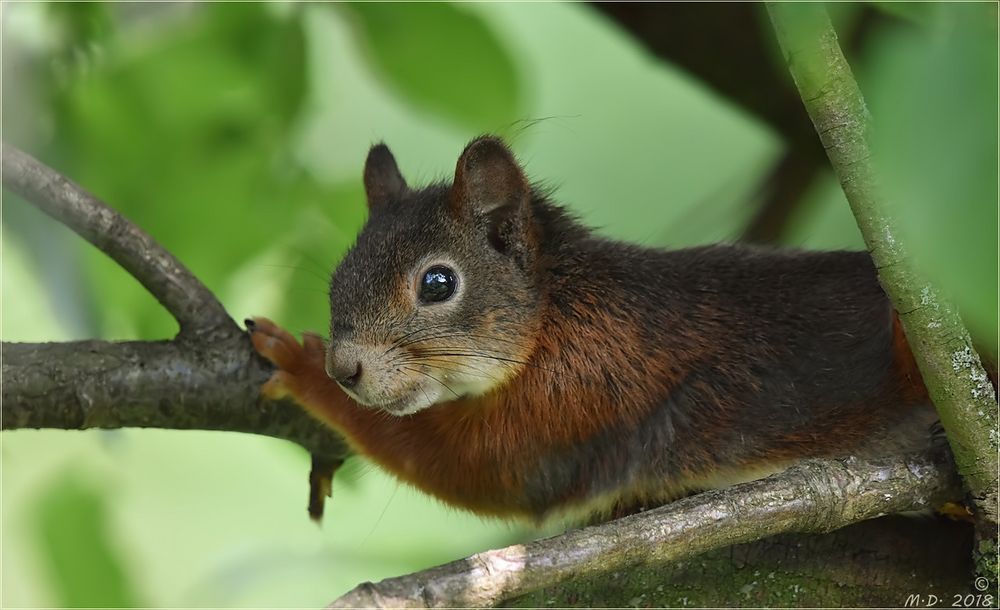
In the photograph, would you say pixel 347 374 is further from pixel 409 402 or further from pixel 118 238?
pixel 118 238

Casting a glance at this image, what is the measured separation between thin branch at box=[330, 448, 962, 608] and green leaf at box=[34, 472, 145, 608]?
3.90ft

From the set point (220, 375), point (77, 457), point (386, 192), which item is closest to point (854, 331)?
point (386, 192)

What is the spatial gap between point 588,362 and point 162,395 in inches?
37.8

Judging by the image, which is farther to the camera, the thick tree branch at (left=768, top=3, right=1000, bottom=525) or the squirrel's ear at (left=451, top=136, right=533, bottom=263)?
the squirrel's ear at (left=451, top=136, right=533, bottom=263)

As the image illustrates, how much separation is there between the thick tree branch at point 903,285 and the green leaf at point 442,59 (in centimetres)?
112

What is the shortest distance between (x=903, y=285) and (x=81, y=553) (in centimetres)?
177

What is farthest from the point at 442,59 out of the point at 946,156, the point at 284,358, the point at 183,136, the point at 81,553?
the point at 946,156

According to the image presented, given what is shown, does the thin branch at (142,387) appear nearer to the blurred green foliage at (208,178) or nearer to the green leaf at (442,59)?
the blurred green foliage at (208,178)

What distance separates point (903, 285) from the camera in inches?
58.7

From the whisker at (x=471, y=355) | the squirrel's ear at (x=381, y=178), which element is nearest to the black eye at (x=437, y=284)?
the whisker at (x=471, y=355)

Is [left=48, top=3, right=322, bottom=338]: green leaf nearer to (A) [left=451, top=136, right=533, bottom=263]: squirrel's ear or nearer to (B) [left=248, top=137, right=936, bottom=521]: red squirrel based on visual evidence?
(B) [left=248, top=137, right=936, bottom=521]: red squirrel

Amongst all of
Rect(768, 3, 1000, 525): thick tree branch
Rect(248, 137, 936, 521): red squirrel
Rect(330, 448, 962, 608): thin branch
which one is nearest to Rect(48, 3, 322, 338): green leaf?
Rect(248, 137, 936, 521): red squirrel

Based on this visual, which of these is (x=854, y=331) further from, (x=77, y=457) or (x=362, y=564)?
(x=77, y=457)

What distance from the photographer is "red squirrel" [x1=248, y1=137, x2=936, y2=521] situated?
7.13 feet
